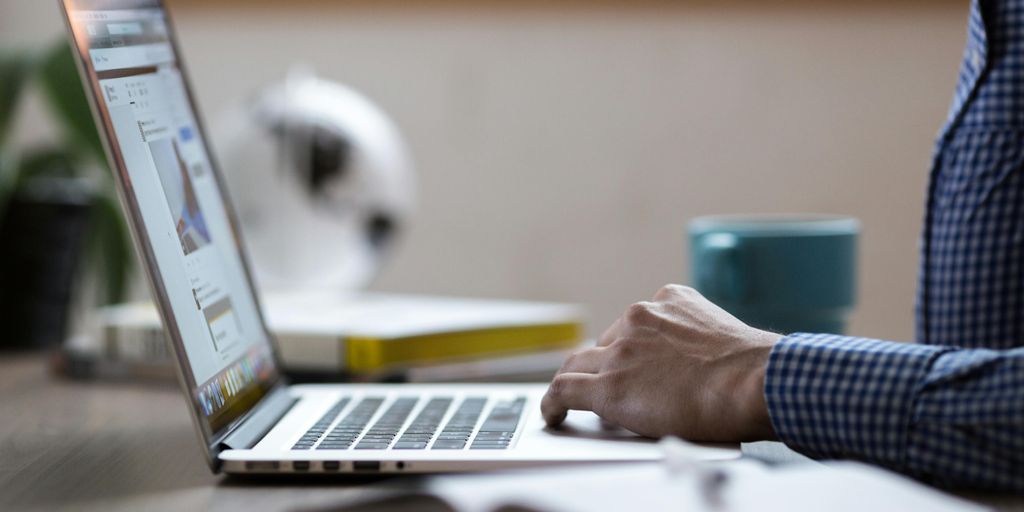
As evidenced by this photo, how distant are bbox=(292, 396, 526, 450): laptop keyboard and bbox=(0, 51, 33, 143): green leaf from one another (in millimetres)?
817

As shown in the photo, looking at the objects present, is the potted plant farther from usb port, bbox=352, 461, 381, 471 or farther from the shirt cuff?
the shirt cuff

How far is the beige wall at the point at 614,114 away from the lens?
1628 millimetres

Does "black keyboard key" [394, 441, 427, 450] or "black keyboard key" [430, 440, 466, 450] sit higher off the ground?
"black keyboard key" [394, 441, 427, 450]

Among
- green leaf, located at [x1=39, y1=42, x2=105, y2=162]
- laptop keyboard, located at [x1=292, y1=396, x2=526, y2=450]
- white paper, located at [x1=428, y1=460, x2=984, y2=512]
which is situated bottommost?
laptop keyboard, located at [x1=292, y1=396, x2=526, y2=450]

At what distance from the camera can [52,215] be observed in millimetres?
1203

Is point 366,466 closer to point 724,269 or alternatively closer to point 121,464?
point 121,464

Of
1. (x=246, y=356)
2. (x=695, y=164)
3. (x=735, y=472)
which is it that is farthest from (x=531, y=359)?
(x=695, y=164)

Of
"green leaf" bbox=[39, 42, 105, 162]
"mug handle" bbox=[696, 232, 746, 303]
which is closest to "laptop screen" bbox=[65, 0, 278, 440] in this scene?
"mug handle" bbox=[696, 232, 746, 303]

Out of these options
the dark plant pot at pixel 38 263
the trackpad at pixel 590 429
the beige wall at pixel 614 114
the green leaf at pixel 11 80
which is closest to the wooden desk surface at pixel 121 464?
the trackpad at pixel 590 429

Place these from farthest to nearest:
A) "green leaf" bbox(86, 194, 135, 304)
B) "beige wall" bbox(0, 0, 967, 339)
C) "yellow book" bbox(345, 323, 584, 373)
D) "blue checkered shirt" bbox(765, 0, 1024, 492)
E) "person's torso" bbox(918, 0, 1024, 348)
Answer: "beige wall" bbox(0, 0, 967, 339) < "green leaf" bbox(86, 194, 135, 304) < "yellow book" bbox(345, 323, 584, 373) < "person's torso" bbox(918, 0, 1024, 348) < "blue checkered shirt" bbox(765, 0, 1024, 492)

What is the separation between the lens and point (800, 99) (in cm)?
166

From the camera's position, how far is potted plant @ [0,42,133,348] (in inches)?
46.9

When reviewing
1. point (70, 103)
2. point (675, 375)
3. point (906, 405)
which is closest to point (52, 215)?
point (70, 103)

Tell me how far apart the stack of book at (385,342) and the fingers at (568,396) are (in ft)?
1.00
